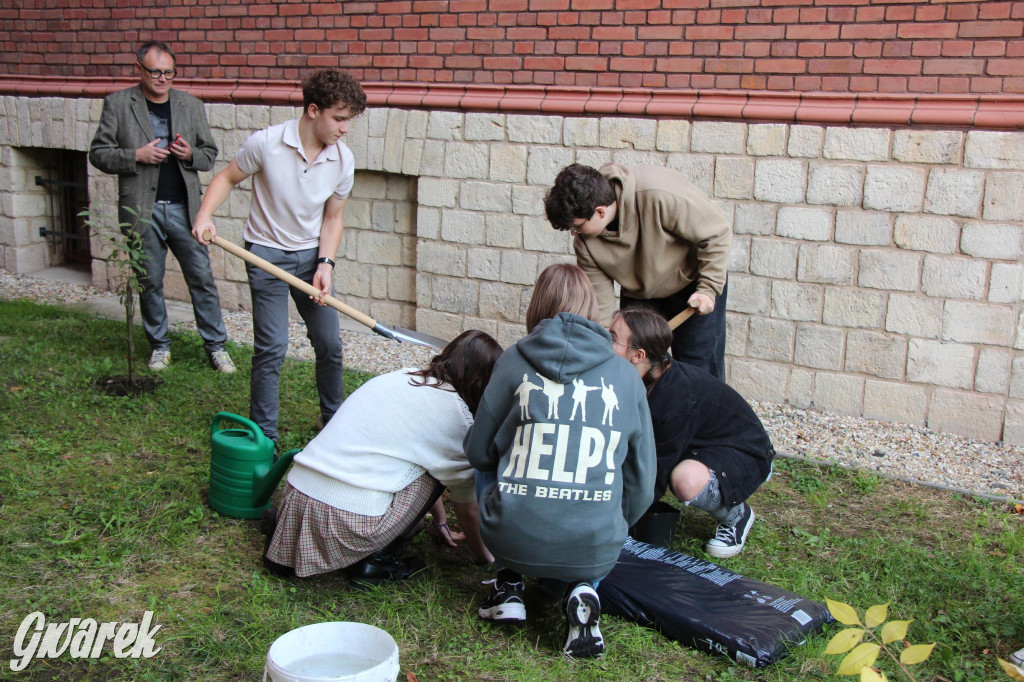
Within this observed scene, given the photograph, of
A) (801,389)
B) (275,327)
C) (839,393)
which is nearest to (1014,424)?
(839,393)

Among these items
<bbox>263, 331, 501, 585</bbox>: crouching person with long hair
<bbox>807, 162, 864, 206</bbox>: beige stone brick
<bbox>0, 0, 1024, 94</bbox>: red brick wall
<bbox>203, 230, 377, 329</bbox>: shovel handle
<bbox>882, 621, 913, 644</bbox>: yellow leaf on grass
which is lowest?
<bbox>263, 331, 501, 585</bbox>: crouching person with long hair

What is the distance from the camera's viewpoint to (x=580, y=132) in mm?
5695

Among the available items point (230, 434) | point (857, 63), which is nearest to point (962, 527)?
point (857, 63)

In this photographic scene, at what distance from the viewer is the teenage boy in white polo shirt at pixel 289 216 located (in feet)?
12.9

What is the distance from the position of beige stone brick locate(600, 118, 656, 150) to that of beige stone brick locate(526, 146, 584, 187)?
283 millimetres

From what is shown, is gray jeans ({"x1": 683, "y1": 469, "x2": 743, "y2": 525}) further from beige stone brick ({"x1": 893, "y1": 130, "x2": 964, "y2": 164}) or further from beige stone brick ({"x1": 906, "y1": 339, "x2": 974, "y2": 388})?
beige stone brick ({"x1": 893, "y1": 130, "x2": 964, "y2": 164})

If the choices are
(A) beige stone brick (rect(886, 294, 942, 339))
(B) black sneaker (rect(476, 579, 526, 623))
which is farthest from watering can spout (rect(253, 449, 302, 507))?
(A) beige stone brick (rect(886, 294, 942, 339))

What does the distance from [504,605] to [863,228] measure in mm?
3368

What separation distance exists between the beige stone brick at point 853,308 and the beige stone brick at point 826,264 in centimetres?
7

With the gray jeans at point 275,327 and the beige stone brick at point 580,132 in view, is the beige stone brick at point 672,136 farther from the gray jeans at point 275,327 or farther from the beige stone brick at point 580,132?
the gray jeans at point 275,327

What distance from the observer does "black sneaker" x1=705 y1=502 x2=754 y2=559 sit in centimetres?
346

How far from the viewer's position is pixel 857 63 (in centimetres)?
502

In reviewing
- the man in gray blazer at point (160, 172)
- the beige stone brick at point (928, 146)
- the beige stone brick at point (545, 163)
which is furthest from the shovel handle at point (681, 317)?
the man in gray blazer at point (160, 172)

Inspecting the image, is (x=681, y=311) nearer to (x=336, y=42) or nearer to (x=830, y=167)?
(x=830, y=167)
